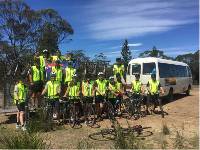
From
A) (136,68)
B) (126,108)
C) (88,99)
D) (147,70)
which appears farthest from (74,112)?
(136,68)

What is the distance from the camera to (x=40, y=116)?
13.6 meters

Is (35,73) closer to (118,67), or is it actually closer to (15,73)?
(15,73)

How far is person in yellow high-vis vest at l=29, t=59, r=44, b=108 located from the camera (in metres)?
14.8

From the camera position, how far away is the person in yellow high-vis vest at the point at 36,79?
582 inches

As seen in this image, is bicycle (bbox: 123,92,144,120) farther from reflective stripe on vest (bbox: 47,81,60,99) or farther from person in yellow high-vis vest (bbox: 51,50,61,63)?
reflective stripe on vest (bbox: 47,81,60,99)

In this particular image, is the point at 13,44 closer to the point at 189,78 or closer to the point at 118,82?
the point at 189,78

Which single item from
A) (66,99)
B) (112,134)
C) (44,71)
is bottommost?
(112,134)

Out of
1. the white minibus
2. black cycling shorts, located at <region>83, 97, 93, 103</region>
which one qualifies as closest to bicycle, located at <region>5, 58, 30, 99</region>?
black cycling shorts, located at <region>83, 97, 93, 103</region>

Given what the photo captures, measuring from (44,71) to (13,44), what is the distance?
110 ft

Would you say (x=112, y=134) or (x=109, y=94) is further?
(x=109, y=94)

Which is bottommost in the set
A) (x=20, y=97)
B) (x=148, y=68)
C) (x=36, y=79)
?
(x=20, y=97)

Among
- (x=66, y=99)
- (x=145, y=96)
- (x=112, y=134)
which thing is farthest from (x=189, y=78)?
(x=112, y=134)

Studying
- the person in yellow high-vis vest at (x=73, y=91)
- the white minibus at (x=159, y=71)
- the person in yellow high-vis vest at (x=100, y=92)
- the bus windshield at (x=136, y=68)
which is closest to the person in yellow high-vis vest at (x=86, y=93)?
the person in yellow high-vis vest at (x=100, y=92)

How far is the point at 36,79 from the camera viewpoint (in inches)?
584
